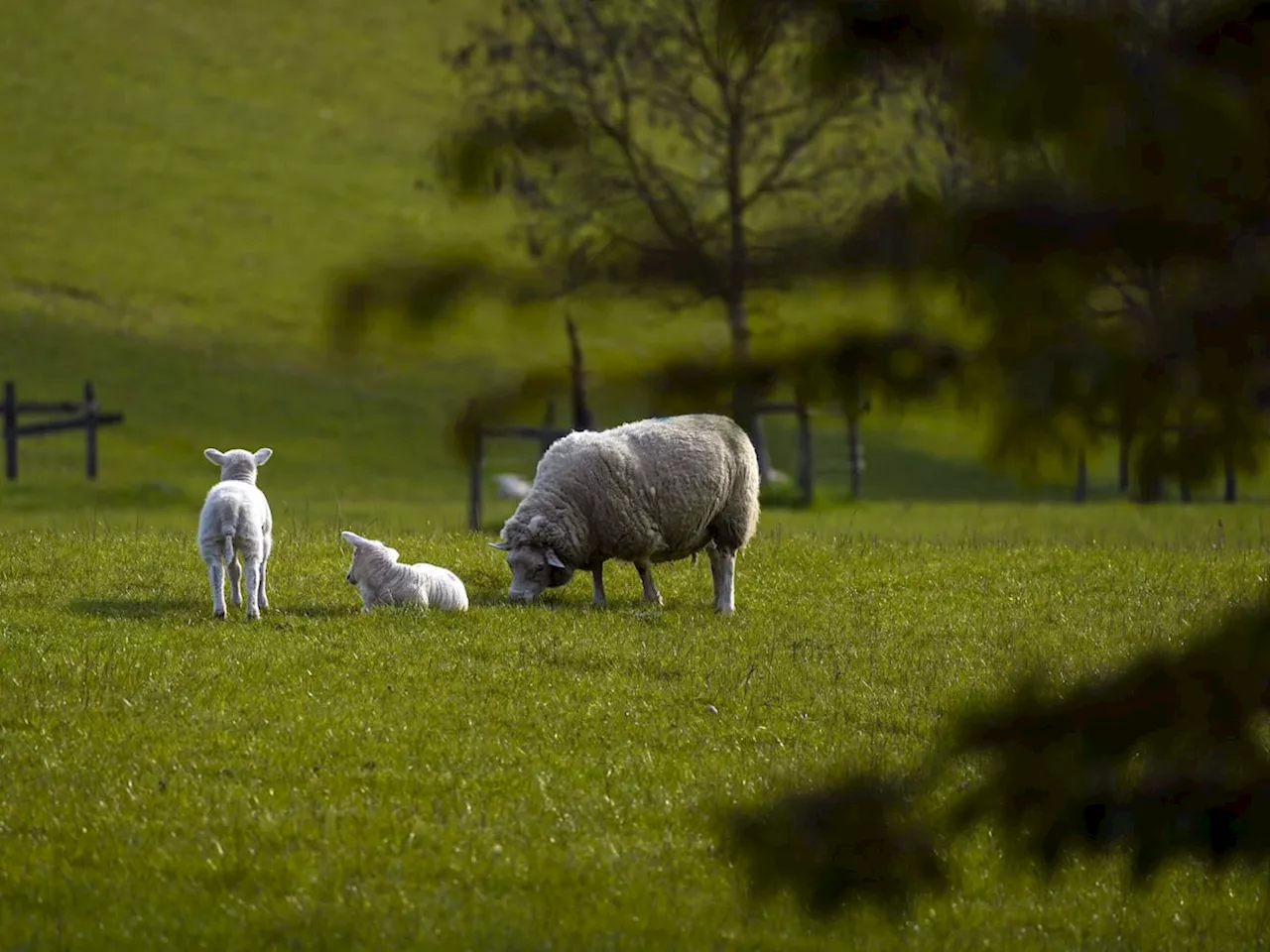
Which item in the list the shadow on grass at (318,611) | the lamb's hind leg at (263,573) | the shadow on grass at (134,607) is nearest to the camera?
the lamb's hind leg at (263,573)

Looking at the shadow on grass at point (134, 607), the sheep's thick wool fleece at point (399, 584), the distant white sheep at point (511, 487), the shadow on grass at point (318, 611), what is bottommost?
the distant white sheep at point (511, 487)

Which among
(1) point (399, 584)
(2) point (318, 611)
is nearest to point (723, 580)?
(1) point (399, 584)

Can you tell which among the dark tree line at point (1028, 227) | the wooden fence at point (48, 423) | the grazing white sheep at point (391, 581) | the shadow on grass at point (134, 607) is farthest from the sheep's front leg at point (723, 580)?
the wooden fence at point (48, 423)

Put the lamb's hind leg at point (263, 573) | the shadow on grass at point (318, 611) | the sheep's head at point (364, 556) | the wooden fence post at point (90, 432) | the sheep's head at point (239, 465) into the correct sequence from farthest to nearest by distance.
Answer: the wooden fence post at point (90, 432) < the sheep's head at point (239, 465) < the sheep's head at point (364, 556) < the shadow on grass at point (318, 611) < the lamb's hind leg at point (263, 573)

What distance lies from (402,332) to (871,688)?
1054 cm

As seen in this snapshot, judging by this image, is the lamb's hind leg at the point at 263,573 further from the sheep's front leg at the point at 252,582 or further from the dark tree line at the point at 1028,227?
the dark tree line at the point at 1028,227

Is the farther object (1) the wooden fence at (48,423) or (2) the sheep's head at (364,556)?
(1) the wooden fence at (48,423)

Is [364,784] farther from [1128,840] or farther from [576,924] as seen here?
[1128,840]

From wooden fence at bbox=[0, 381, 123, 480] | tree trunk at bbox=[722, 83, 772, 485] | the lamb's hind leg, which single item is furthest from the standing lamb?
wooden fence at bbox=[0, 381, 123, 480]

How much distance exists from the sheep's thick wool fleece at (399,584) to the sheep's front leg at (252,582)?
3.62 ft

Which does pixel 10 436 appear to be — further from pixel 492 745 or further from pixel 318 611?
pixel 492 745

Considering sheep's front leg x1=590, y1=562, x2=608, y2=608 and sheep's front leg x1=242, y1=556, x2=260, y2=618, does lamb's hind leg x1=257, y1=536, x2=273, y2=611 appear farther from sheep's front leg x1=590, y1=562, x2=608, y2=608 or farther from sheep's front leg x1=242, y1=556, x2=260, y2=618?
sheep's front leg x1=590, y1=562, x2=608, y2=608

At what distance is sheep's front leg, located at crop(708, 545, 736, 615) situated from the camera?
57.0ft

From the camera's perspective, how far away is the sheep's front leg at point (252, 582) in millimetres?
15375
